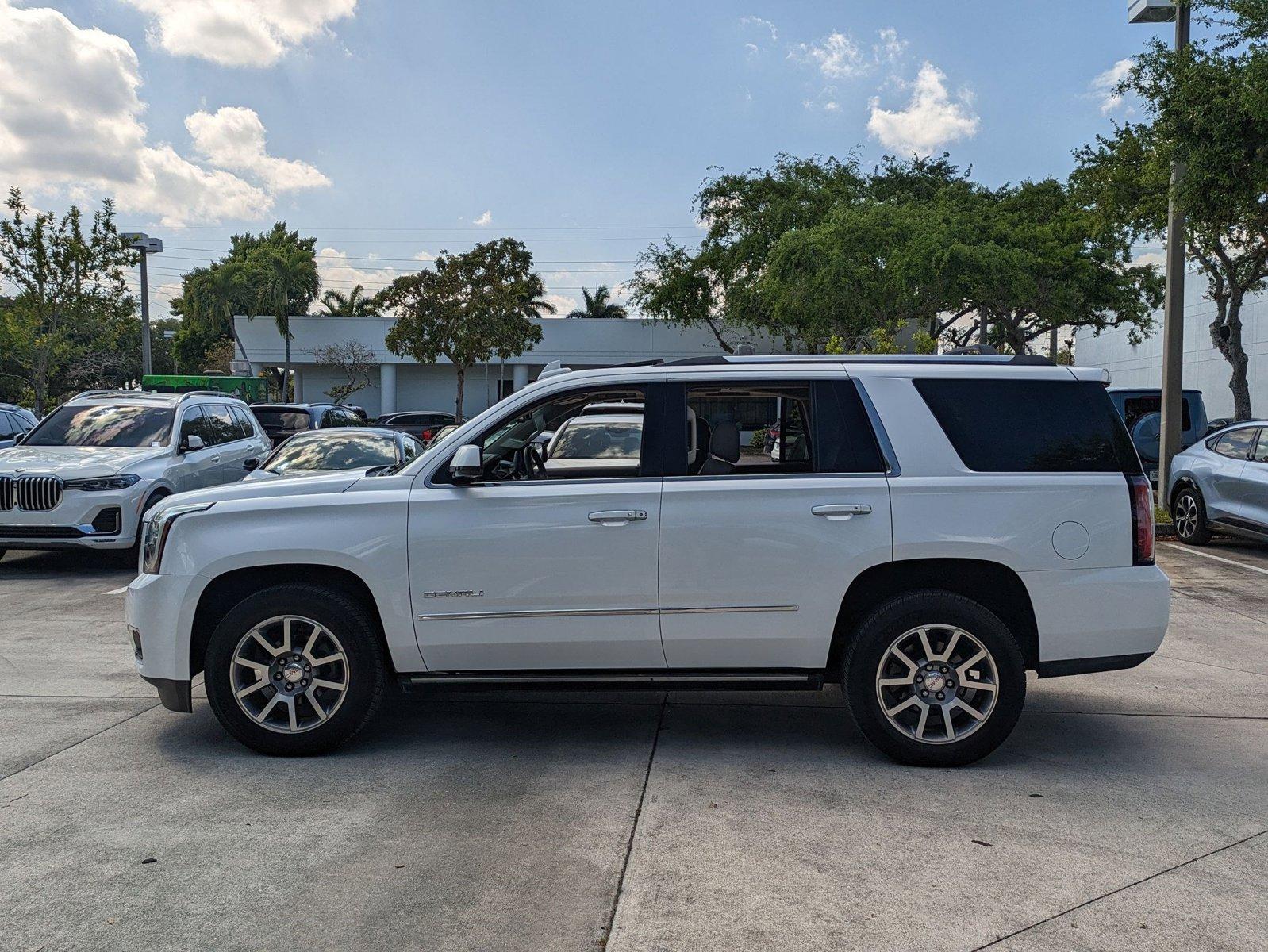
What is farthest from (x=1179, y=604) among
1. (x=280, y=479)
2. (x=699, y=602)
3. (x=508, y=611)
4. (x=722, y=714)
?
(x=280, y=479)

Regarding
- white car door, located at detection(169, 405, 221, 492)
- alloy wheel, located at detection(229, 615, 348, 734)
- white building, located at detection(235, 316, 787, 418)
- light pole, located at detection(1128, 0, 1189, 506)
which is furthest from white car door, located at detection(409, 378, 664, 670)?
white building, located at detection(235, 316, 787, 418)

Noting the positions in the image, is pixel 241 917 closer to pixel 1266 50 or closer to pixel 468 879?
pixel 468 879

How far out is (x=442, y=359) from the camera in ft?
171

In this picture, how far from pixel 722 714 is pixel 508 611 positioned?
159cm

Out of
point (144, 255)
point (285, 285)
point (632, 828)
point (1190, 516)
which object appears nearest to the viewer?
point (632, 828)

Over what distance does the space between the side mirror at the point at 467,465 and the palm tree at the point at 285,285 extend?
157 ft

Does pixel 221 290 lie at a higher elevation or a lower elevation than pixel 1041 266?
higher

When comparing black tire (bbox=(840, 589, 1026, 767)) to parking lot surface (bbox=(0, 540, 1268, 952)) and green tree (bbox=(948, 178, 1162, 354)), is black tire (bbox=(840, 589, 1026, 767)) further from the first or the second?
green tree (bbox=(948, 178, 1162, 354))

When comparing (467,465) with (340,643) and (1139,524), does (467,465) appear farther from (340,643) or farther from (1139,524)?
(1139,524)

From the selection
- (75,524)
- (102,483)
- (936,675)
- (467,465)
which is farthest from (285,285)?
(936,675)

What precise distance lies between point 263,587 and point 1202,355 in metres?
39.0

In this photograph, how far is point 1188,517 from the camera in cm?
1316

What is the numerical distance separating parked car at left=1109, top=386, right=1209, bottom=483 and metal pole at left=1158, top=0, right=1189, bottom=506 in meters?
1.48

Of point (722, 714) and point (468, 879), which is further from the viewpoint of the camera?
point (722, 714)
